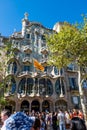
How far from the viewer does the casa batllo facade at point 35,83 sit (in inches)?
1197

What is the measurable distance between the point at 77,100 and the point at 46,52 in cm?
1242

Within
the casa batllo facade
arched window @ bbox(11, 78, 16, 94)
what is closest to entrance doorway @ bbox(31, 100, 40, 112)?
the casa batllo facade

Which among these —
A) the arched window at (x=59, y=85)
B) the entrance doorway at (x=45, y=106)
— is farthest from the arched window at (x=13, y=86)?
the arched window at (x=59, y=85)

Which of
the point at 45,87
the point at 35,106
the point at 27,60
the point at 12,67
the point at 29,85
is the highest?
the point at 27,60

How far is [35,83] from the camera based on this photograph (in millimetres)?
32219

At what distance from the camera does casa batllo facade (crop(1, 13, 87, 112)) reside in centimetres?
3041

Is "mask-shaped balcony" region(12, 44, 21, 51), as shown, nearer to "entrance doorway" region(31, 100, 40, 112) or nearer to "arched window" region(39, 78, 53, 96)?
"arched window" region(39, 78, 53, 96)

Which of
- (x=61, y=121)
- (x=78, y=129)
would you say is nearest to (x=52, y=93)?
(x=61, y=121)

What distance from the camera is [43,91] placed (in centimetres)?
3158

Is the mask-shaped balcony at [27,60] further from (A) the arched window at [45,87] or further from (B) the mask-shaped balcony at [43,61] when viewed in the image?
(A) the arched window at [45,87]

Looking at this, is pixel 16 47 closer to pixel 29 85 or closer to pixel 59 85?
pixel 29 85

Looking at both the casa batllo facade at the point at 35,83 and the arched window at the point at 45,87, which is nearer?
the casa batllo facade at the point at 35,83

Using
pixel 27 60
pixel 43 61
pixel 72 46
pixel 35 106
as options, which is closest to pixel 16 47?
pixel 27 60

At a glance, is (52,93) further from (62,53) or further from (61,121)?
(61,121)
